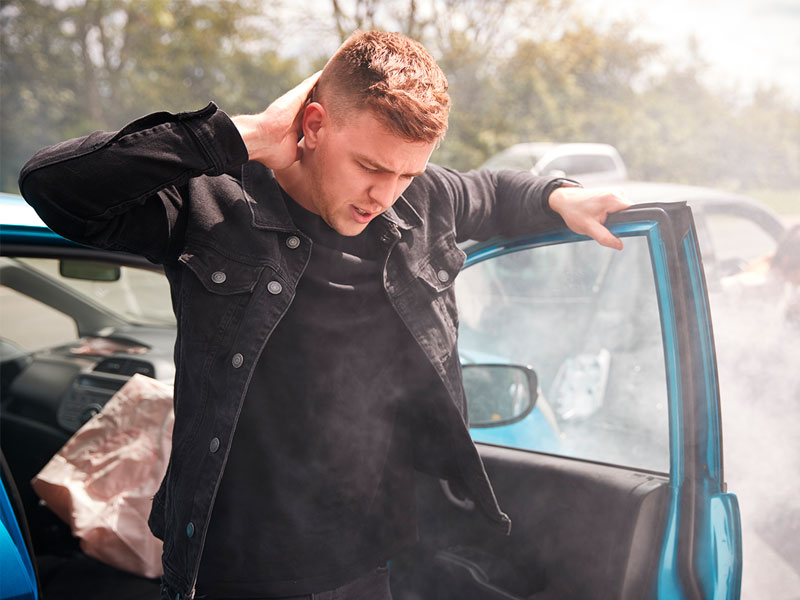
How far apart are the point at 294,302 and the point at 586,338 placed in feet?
8.02

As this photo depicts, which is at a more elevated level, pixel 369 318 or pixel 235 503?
pixel 369 318

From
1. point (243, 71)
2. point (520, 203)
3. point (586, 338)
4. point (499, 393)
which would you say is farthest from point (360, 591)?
point (243, 71)

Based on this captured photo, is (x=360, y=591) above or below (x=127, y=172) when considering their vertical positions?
below

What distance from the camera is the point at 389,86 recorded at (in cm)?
140

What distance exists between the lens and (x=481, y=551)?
6.38 ft

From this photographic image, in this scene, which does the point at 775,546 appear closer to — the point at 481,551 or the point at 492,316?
the point at 481,551

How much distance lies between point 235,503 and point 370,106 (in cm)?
88

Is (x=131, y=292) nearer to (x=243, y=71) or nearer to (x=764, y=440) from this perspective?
(x=764, y=440)

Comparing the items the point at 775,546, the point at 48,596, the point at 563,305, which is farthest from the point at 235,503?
the point at 563,305

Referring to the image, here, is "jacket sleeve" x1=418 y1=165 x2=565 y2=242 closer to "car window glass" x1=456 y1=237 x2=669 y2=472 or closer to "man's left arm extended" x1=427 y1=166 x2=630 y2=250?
"man's left arm extended" x1=427 y1=166 x2=630 y2=250

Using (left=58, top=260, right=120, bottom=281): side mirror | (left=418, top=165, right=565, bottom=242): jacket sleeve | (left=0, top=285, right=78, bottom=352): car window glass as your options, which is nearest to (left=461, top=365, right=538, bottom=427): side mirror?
(left=418, top=165, right=565, bottom=242): jacket sleeve

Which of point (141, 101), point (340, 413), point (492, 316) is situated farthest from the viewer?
point (141, 101)

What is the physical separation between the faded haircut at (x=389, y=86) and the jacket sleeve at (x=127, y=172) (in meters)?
0.24

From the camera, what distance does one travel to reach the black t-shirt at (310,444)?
4.87ft
